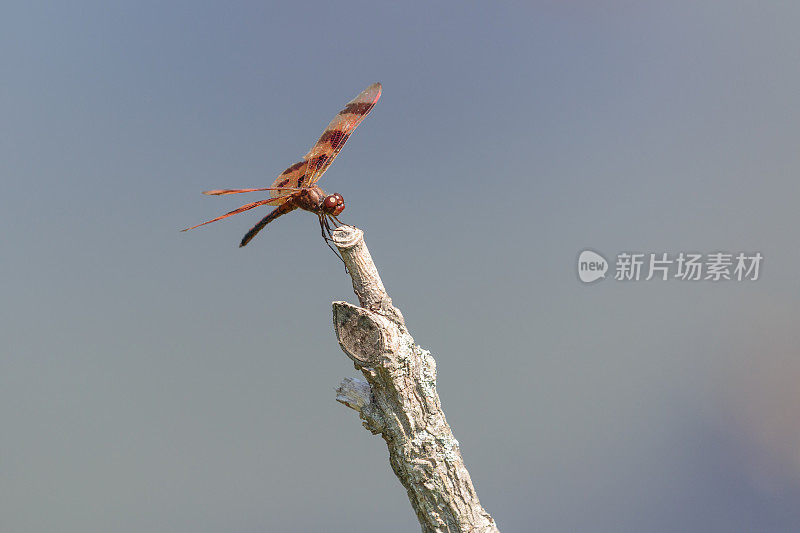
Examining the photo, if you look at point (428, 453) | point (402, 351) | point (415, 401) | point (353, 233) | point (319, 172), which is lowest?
point (428, 453)

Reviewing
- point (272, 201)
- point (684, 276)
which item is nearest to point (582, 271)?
point (684, 276)

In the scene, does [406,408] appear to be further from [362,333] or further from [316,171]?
[316,171]

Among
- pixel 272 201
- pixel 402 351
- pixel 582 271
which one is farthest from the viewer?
pixel 582 271

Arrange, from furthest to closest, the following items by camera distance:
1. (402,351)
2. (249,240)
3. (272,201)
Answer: (249,240)
(272,201)
(402,351)

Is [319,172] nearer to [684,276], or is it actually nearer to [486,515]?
[486,515]

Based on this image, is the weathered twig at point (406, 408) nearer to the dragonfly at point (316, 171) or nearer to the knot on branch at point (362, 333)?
the knot on branch at point (362, 333)

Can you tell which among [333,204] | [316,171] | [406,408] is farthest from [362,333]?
[316,171]
